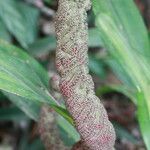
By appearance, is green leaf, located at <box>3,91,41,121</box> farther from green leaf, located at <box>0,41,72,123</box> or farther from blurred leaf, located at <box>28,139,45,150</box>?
blurred leaf, located at <box>28,139,45,150</box>

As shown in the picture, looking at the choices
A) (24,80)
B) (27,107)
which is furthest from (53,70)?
(24,80)

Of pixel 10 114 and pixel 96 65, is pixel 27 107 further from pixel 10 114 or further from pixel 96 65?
pixel 96 65

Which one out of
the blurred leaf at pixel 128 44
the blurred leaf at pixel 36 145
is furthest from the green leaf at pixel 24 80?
the blurred leaf at pixel 36 145

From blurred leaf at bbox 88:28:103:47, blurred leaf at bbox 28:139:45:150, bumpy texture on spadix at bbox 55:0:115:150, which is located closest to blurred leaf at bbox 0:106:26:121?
blurred leaf at bbox 28:139:45:150

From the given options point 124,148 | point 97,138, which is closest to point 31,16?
point 124,148

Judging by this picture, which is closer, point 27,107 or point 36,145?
point 27,107

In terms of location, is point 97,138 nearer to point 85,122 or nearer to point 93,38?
point 85,122

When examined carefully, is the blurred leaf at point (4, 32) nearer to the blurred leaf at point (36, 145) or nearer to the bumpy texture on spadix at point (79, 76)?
the blurred leaf at point (36, 145)
